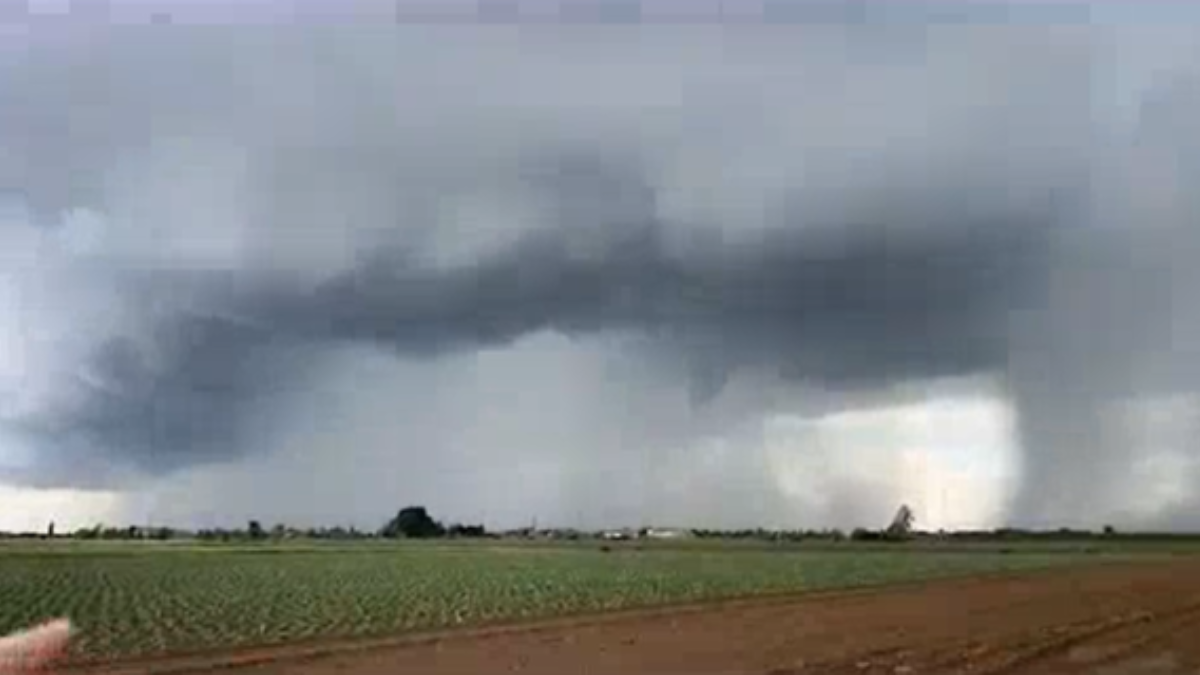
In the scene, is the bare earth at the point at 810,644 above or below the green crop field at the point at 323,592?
below

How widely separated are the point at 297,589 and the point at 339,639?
31825 mm

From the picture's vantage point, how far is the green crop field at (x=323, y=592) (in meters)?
45.0

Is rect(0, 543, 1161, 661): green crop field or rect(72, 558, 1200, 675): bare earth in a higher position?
rect(0, 543, 1161, 661): green crop field

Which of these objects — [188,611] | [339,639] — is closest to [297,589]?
[188,611]

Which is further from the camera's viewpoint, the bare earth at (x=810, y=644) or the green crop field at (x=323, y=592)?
the green crop field at (x=323, y=592)

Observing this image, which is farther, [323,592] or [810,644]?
[323,592]

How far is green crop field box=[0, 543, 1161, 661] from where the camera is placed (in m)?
45.0

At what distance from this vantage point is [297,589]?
2808 inches

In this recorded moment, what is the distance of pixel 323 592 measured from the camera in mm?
68438

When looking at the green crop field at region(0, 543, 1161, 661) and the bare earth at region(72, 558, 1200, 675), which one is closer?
the bare earth at region(72, 558, 1200, 675)

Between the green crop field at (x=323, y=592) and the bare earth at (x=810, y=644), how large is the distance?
4639mm

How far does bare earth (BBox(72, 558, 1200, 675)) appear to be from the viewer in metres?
32.3

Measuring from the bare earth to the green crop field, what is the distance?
4639 mm

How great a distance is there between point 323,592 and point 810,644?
3590 cm
